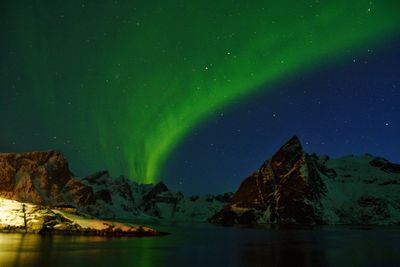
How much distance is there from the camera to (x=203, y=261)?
40.4 metres

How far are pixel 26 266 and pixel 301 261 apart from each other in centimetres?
2568

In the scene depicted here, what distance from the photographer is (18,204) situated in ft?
271

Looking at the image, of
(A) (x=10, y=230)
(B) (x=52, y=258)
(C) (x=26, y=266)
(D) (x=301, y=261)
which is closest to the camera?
(C) (x=26, y=266)

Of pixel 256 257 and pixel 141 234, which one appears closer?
pixel 256 257

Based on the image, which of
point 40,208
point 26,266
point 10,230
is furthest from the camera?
point 40,208

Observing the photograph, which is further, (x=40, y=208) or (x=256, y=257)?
(x=40, y=208)

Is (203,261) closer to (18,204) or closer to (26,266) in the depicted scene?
(26,266)

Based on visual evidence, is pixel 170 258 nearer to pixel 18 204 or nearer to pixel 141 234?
pixel 141 234

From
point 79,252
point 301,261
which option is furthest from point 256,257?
point 79,252

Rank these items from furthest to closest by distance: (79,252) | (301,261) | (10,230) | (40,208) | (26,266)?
(40,208), (10,230), (79,252), (301,261), (26,266)

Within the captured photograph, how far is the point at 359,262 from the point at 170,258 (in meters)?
19.7

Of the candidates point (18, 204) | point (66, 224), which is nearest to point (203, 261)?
point (66, 224)

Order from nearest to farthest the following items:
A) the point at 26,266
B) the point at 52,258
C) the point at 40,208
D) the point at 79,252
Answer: the point at 26,266 → the point at 52,258 → the point at 79,252 → the point at 40,208

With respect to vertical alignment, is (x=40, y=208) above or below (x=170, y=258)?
above
